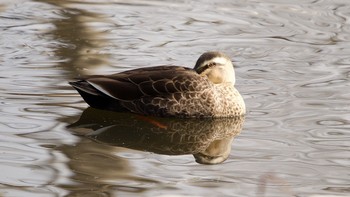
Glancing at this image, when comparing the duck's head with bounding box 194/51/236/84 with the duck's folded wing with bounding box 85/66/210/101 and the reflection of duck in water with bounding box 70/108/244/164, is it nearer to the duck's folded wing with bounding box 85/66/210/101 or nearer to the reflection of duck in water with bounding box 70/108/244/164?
the duck's folded wing with bounding box 85/66/210/101

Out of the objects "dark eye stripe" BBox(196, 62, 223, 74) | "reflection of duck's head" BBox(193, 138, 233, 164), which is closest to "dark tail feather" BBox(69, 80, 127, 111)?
"dark eye stripe" BBox(196, 62, 223, 74)

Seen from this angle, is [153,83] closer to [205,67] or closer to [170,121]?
[170,121]

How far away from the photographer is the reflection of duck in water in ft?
27.1

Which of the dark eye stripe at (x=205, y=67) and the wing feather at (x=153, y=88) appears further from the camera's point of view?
the dark eye stripe at (x=205, y=67)

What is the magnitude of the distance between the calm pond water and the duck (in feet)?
0.44

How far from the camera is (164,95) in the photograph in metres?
9.28

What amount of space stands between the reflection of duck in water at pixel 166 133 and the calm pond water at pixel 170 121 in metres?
0.03

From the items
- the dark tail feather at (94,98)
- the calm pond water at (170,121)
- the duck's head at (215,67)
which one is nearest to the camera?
the calm pond water at (170,121)

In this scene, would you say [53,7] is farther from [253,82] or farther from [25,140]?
[25,140]

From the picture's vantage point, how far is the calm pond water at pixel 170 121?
7.33 meters

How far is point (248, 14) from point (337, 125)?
4.37 meters

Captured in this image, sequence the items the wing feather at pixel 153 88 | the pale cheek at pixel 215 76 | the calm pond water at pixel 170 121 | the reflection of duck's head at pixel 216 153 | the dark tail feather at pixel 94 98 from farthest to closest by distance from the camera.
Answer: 1. the pale cheek at pixel 215 76
2. the wing feather at pixel 153 88
3. the dark tail feather at pixel 94 98
4. the reflection of duck's head at pixel 216 153
5. the calm pond water at pixel 170 121

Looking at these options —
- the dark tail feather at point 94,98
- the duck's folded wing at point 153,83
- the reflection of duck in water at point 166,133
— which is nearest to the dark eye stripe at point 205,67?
the duck's folded wing at point 153,83

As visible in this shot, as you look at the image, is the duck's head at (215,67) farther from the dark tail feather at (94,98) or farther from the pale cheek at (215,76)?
the dark tail feather at (94,98)
